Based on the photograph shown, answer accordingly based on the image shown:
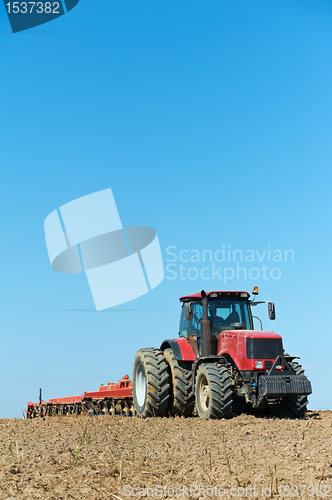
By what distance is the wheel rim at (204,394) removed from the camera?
10.7 m

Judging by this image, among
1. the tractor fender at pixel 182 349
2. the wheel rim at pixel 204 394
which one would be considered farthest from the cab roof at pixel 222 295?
the wheel rim at pixel 204 394

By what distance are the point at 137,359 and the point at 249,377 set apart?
382cm

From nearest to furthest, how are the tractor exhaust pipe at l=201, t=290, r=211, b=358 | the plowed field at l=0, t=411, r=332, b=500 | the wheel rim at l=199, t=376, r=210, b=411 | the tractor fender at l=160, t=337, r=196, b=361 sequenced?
the plowed field at l=0, t=411, r=332, b=500 → the wheel rim at l=199, t=376, r=210, b=411 → the tractor exhaust pipe at l=201, t=290, r=211, b=358 → the tractor fender at l=160, t=337, r=196, b=361

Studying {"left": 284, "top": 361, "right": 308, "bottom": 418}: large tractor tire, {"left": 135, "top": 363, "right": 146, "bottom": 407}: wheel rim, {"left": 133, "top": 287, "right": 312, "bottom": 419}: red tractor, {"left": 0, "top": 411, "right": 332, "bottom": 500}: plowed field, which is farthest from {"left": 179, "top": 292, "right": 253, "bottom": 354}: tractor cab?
{"left": 0, "top": 411, "right": 332, "bottom": 500}: plowed field

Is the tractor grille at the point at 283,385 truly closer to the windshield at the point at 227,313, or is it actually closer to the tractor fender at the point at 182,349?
the windshield at the point at 227,313

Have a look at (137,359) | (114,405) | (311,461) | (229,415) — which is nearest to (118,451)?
(311,461)

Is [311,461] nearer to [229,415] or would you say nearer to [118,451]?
[118,451]

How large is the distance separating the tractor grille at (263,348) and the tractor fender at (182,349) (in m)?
1.68

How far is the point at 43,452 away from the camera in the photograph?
7.13 metres

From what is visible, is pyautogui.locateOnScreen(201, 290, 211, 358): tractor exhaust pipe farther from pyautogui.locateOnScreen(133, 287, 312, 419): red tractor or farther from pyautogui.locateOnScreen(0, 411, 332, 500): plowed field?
pyautogui.locateOnScreen(0, 411, 332, 500): plowed field

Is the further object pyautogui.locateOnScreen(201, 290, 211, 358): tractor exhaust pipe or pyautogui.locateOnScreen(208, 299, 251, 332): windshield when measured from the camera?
pyautogui.locateOnScreen(208, 299, 251, 332): windshield

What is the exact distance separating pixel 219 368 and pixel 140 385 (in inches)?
139

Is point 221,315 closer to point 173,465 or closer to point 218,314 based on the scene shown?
point 218,314

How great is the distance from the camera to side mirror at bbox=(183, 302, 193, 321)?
1193 centimetres
